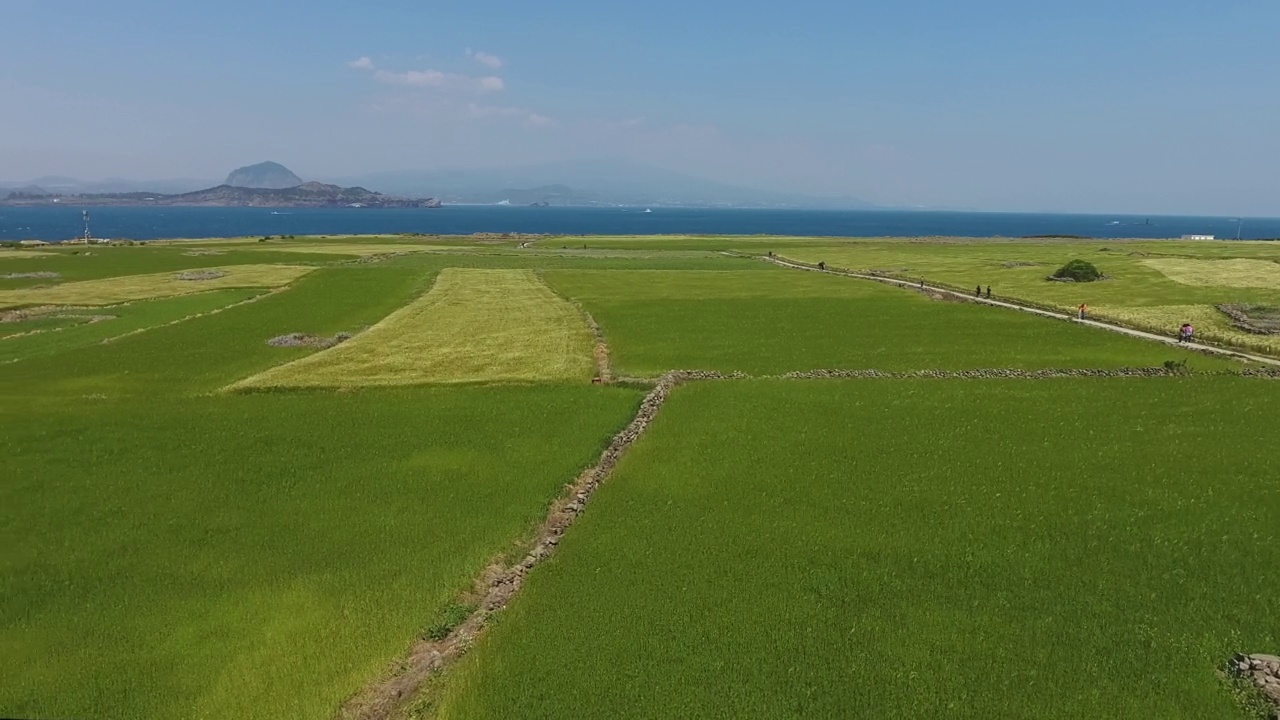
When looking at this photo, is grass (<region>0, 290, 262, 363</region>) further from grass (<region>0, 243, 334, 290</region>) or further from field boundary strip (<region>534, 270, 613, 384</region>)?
field boundary strip (<region>534, 270, 613, 384</region>)

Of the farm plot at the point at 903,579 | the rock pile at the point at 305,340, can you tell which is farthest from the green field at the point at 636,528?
the rock pile at the point at 305,340

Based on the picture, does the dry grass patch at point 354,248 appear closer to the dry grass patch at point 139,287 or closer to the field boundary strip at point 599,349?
the dry grass patch at point 139,287

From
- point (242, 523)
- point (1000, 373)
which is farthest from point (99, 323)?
point (1000, 373)

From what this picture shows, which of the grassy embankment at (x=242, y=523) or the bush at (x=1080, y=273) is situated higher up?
the bush at (x=1080, y=273)

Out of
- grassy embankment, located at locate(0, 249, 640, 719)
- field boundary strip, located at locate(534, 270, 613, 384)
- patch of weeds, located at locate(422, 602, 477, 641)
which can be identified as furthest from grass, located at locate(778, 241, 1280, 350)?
patch of weeds, located at locate(422, 602, 477, 641)

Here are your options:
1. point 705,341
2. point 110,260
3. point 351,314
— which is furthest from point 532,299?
point 110,260

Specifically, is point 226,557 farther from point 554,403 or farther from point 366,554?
point 554,403

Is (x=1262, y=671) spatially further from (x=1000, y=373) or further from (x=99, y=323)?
(x=99, y=323)
